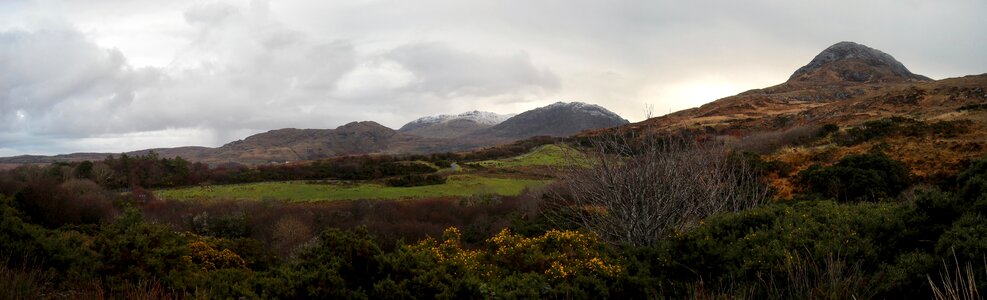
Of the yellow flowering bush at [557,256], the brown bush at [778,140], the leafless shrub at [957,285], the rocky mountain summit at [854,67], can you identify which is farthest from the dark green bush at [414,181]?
the rocky mountain summit at [854,67]

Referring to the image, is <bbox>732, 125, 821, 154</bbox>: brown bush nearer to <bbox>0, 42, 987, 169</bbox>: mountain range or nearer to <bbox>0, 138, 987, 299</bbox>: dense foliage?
<bbox>0, 42, 987, 169</bbox>: mountain range

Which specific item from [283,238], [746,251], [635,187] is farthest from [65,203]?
[746,251]

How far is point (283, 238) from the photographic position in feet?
61.7

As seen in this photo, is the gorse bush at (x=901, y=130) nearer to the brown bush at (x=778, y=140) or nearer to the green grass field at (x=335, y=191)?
the brown bush at (x=778, y=140)

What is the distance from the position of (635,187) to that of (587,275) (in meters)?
3.26

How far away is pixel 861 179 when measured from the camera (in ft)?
50.8

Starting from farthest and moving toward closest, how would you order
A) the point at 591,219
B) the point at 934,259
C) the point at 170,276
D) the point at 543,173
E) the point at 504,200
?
1. the point at 543,173
2. the point at 504,200
3. the point at 591,219
4. the point at 170,276
5. the point at 934,259

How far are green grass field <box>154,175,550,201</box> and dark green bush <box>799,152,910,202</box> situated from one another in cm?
1466

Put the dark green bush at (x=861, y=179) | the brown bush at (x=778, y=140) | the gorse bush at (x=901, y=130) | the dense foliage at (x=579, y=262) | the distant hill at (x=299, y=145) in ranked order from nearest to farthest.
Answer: the dense foliage at (x=579, y=262) → the dark green bush at (x=861, y=179) → the gorse bush at (x=901, y=130) → the brown bush at (x=778, y=140) → the distant hill at (x=299, y=145)

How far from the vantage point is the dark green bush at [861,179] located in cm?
1539

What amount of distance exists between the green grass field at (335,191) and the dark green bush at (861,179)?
14.7 metres

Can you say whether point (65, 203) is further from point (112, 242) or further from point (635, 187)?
point (635, 187)

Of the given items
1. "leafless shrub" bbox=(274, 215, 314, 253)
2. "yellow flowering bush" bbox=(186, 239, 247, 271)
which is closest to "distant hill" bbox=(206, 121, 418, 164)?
"leafless shrub" bbox=(274, 215, 314, 253)

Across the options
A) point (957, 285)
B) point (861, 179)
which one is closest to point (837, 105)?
point (861, 179)
